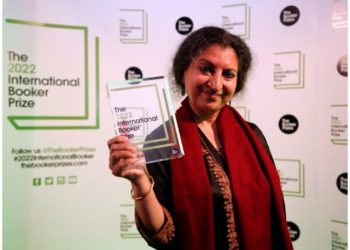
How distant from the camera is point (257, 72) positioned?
1651 mm

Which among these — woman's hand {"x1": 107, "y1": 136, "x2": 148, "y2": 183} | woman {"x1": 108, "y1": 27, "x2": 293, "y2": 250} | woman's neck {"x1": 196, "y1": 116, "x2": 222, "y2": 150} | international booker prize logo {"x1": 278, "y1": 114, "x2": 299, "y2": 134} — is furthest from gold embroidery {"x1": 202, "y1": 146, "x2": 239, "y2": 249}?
international booker prize logo {"x1": 278, "y1": 114, "x2": 299, "y2": 134}

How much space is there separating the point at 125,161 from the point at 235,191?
42 centimetres

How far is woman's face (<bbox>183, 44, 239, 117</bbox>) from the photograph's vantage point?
3.35ft

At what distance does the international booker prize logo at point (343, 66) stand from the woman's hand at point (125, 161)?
114 cm

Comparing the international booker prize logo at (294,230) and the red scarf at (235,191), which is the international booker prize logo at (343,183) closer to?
the international booker prize logo at (294,230)

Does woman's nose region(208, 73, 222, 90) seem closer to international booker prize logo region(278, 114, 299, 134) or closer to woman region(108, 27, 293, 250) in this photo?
woman region(108, 27, 293, 250)

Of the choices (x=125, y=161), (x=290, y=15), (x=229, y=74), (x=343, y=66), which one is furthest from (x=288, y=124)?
(x=125, y=161)

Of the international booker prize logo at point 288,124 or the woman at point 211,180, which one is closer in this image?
the woman at point 211,180

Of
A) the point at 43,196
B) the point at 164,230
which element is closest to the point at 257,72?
the point at 164,230

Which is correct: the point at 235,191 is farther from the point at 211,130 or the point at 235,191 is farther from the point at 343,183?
the point at 343,183

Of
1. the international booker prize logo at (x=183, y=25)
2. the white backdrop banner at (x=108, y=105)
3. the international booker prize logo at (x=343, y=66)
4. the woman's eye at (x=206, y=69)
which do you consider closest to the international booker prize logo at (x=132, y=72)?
the white backdrop banner at (x=108, y=105)

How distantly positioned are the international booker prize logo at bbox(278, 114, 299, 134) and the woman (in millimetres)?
522

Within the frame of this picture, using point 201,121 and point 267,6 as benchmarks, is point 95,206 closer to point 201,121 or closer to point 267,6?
point 201,121

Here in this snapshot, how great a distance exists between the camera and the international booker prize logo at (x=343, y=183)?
153 cm
